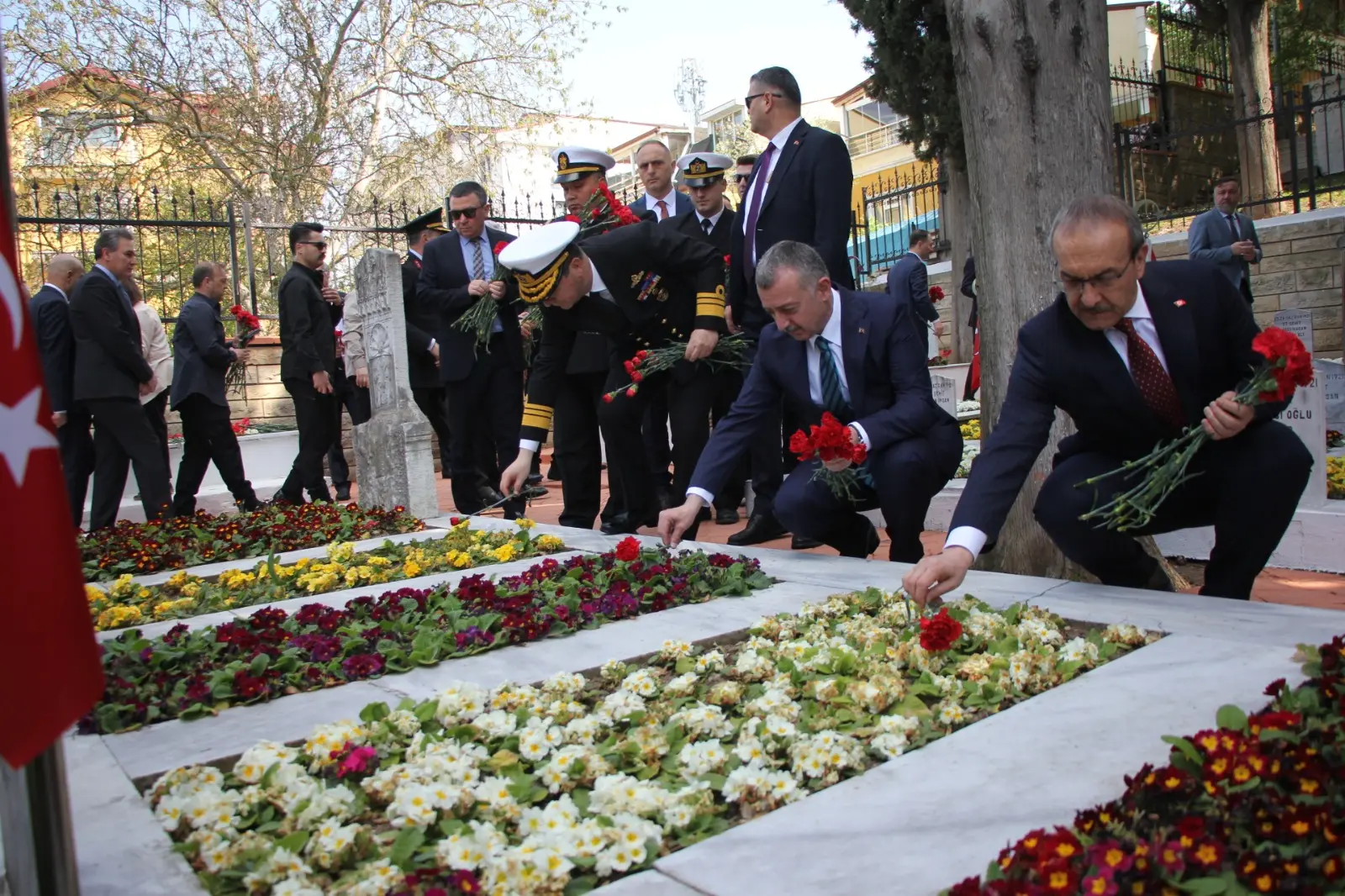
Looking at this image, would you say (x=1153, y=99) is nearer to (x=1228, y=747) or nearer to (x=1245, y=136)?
(x=1245, y=136)

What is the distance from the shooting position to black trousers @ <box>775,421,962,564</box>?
166 inches

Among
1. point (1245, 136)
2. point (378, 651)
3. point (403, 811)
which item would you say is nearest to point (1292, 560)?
point (378, 651)

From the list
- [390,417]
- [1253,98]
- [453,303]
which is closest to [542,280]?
[453,303]

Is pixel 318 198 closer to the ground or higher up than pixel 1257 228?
higher up

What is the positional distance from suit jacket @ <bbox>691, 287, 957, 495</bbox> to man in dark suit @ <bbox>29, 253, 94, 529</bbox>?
195 inches

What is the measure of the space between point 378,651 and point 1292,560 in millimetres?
4057

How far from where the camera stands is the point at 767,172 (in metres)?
5.50

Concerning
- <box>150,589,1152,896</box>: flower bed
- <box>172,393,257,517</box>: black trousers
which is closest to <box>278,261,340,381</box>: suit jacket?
<box>172,393,257,517</box>: black trousers

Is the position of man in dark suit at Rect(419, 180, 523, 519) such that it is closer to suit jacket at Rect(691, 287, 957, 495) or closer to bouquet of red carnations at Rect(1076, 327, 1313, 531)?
suit jacket at Rect(691, 287, 957, 495)

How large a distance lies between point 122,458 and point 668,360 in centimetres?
427

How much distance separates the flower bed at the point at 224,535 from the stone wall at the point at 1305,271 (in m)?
10.1

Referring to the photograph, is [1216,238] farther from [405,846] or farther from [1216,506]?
[405,846]

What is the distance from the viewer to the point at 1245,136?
14.9 meters

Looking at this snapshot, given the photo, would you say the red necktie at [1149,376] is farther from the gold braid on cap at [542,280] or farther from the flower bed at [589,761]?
the gold braid on cap at [542,280]
